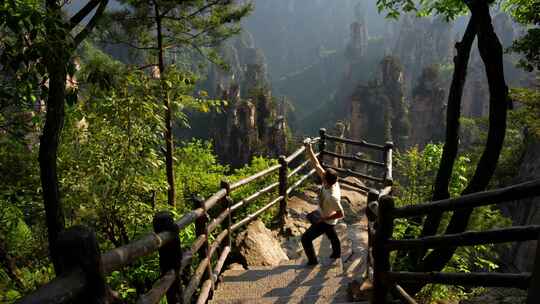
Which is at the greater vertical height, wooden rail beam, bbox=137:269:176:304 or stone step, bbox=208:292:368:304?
wooden rail beam, bbox=137:269:176:304

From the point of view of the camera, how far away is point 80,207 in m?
5.24

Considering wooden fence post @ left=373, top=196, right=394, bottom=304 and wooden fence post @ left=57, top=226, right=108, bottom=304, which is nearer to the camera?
wooden fence post @ left=57, top=226, right=108, bottom=304

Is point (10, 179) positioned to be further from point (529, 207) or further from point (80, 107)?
point (529, 207)

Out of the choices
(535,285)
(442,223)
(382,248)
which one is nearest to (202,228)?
(382,248)

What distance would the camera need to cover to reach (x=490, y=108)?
4.11 m

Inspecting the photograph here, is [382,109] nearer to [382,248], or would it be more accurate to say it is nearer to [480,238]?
[382,248]

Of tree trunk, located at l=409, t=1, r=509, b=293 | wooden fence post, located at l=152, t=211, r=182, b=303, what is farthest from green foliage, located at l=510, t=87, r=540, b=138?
wooden fence post, located at l=152, t=211, r=182, b=303

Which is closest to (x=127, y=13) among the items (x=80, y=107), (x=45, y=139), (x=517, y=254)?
(x=80, y=107)

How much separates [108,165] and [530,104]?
11.4m

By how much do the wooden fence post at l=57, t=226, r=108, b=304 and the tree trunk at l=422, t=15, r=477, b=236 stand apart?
3779 mm

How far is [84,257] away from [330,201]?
13.4ft

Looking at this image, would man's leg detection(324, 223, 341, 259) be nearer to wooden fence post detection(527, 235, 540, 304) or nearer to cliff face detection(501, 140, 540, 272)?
wooden fence post detection(527, 235, 540, 304)

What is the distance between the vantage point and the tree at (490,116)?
3961 mm

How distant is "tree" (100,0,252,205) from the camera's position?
860 cm
